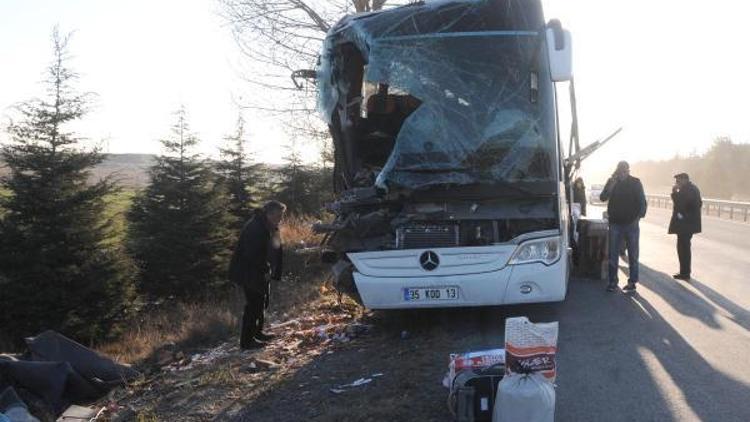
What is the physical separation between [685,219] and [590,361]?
6.05 m

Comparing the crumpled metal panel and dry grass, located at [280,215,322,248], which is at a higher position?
the crumpled metal panel

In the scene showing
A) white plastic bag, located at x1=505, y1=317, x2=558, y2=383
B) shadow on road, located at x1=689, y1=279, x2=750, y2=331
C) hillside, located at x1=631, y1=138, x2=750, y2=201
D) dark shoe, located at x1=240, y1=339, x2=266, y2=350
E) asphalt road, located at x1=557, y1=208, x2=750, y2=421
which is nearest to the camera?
white plastic bag, located at x1=505, y1=317, x2=558, y2=383

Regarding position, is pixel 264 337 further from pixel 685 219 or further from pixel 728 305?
pixel 685 219

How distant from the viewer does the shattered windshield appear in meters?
6.90

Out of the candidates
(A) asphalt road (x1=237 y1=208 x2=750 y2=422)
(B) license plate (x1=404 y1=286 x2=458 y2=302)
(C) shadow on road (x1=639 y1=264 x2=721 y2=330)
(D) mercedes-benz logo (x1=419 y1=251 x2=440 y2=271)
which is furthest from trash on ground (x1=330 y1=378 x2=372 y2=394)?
(C) shadow on road (x1=639 y1=264 x2=721 y2=330)

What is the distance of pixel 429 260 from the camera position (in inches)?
269

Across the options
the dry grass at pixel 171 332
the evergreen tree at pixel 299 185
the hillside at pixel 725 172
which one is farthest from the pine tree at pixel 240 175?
the hillside at pixel 725 172

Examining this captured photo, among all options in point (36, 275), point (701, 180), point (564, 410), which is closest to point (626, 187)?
point (564, 410)

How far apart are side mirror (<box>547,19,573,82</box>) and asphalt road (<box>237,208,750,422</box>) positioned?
263 centimetres

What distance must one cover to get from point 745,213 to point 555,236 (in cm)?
2832

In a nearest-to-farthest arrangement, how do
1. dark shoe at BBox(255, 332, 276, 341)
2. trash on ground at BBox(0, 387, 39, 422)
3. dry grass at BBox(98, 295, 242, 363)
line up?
trash on ground at BBox(0, 387, 39, 422) → dark shoe at BBox(255, 332, 276, 341) → dry grass at BBox(98, 295, 242, 363)

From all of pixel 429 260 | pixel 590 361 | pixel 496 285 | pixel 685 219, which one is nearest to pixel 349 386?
pixel 429 260

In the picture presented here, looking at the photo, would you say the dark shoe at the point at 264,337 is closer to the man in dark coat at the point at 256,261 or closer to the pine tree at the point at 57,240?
the man in dark coat at the point at 256,261

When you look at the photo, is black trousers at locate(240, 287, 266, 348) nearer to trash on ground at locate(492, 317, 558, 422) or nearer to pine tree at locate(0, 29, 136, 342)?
trash on ground at locate(492, 317, 558, 422)
